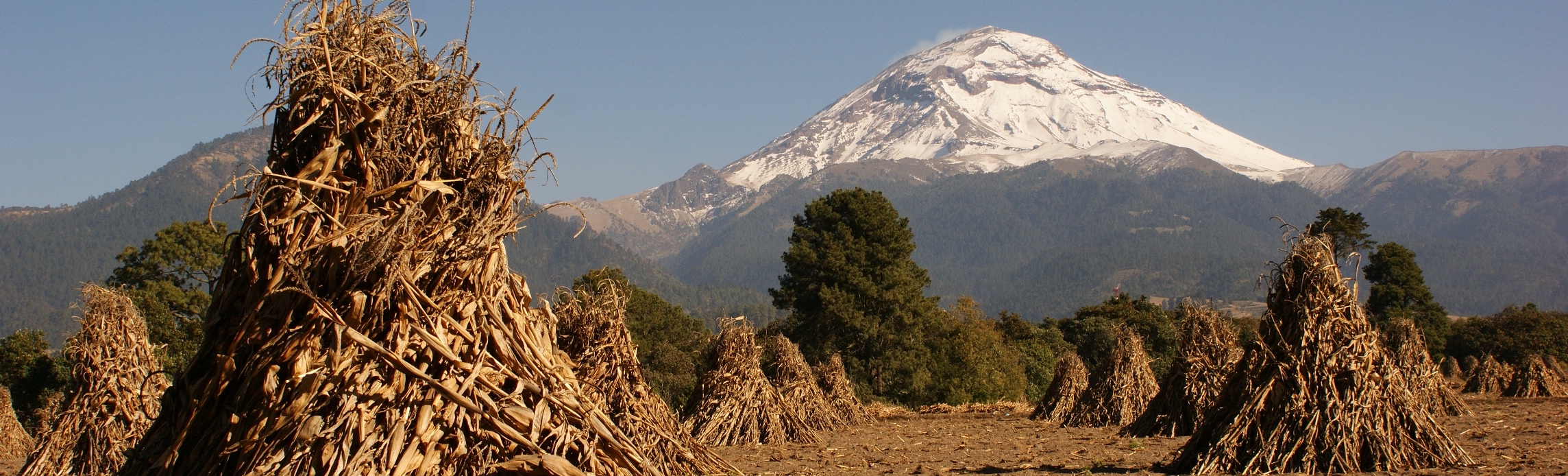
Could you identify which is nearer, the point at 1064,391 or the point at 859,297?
the point at 1064,391

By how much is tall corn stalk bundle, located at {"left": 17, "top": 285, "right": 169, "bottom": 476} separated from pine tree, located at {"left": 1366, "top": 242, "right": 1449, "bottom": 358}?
5092 centimetres

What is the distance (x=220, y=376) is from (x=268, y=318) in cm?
28

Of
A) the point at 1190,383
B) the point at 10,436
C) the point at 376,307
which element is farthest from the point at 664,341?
the point at 376,307

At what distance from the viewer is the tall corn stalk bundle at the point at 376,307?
10.5 feet

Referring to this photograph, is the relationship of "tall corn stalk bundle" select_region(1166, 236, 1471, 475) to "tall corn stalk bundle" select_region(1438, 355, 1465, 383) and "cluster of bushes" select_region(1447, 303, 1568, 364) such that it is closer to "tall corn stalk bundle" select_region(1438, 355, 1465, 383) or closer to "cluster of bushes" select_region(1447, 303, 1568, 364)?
"tall corn stalk bundle" select_region(1438, 355, 1465, 383)

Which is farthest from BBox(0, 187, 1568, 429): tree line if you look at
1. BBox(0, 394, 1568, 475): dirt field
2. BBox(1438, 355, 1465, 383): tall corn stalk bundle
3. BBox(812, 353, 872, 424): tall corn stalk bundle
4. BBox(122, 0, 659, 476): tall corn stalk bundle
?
BBox(122, 0, 659, 476): tall corn stalk bundle

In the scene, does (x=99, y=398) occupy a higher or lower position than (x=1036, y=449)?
higher

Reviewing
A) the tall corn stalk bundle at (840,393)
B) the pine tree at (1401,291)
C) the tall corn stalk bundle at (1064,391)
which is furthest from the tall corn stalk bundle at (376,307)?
the pine tree at (1401,291)

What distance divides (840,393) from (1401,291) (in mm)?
39882

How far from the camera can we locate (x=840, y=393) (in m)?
21.5

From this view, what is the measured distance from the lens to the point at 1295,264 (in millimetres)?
9891

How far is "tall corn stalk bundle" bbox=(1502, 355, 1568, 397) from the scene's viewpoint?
947 inches

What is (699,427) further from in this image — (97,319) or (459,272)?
(459,272)

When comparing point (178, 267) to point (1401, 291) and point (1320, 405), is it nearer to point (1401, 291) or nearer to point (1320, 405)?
point (1320, 405)
